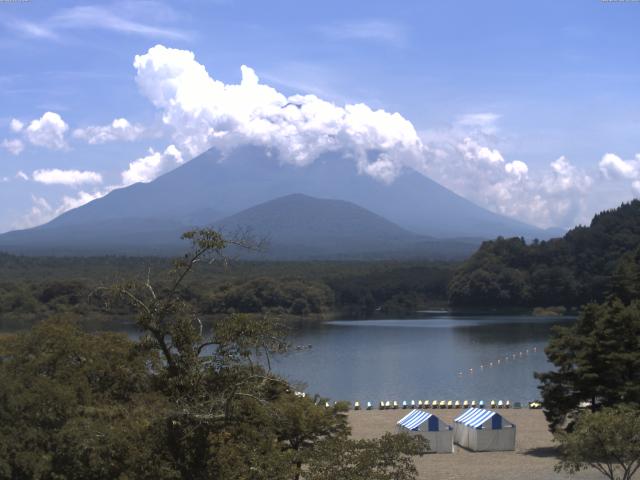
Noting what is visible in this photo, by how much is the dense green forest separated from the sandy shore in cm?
2421

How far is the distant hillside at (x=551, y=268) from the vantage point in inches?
2744

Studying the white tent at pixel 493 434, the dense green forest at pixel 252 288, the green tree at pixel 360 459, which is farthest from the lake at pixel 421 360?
the green tree at pixel 360 459

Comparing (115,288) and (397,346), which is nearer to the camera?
(115,288)

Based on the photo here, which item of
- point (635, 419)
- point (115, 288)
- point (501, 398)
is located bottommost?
point (501, 398)

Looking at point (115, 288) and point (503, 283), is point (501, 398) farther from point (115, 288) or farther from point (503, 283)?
point (503, 283)

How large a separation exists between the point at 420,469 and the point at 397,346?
27.6 metres

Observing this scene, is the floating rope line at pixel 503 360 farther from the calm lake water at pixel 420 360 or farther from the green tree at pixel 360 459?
the green tree at pixel 360 459

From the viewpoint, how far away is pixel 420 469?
57.3ft

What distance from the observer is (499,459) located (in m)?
18.5

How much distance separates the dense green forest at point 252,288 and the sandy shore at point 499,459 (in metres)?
24.2

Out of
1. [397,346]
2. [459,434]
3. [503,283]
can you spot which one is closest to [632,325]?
[459,434]

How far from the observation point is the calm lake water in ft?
103

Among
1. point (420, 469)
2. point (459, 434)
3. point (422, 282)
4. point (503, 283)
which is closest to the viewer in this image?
point (420, 469)

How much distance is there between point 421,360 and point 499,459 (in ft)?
70.8
